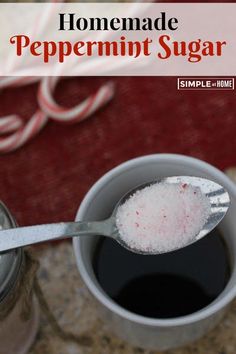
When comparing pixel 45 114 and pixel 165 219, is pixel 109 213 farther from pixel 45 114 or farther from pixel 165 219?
pixel 45 114

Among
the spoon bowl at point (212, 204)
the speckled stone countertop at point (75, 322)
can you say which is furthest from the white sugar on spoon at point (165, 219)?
the speckled stone countertop at point (75, 322)

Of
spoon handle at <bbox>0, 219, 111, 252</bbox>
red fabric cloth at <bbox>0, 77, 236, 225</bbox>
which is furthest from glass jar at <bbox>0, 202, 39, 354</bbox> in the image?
red fabric cloth at <bbox>0, 77, 236, 225</bbox>

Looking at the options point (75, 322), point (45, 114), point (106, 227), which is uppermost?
point (45, 114)

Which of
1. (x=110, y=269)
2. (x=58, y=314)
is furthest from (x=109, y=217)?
(x=58, y=314)

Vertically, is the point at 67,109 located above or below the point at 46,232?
above

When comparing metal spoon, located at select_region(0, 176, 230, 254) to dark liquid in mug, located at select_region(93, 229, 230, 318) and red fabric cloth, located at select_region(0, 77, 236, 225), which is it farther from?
red fabric cloth, located at select_region(0, 77, 236, 225)

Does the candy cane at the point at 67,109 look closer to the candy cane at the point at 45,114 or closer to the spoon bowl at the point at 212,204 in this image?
the candy cane at the point at 45,114

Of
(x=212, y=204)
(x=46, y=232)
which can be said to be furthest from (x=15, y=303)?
(x=212, y=204)
